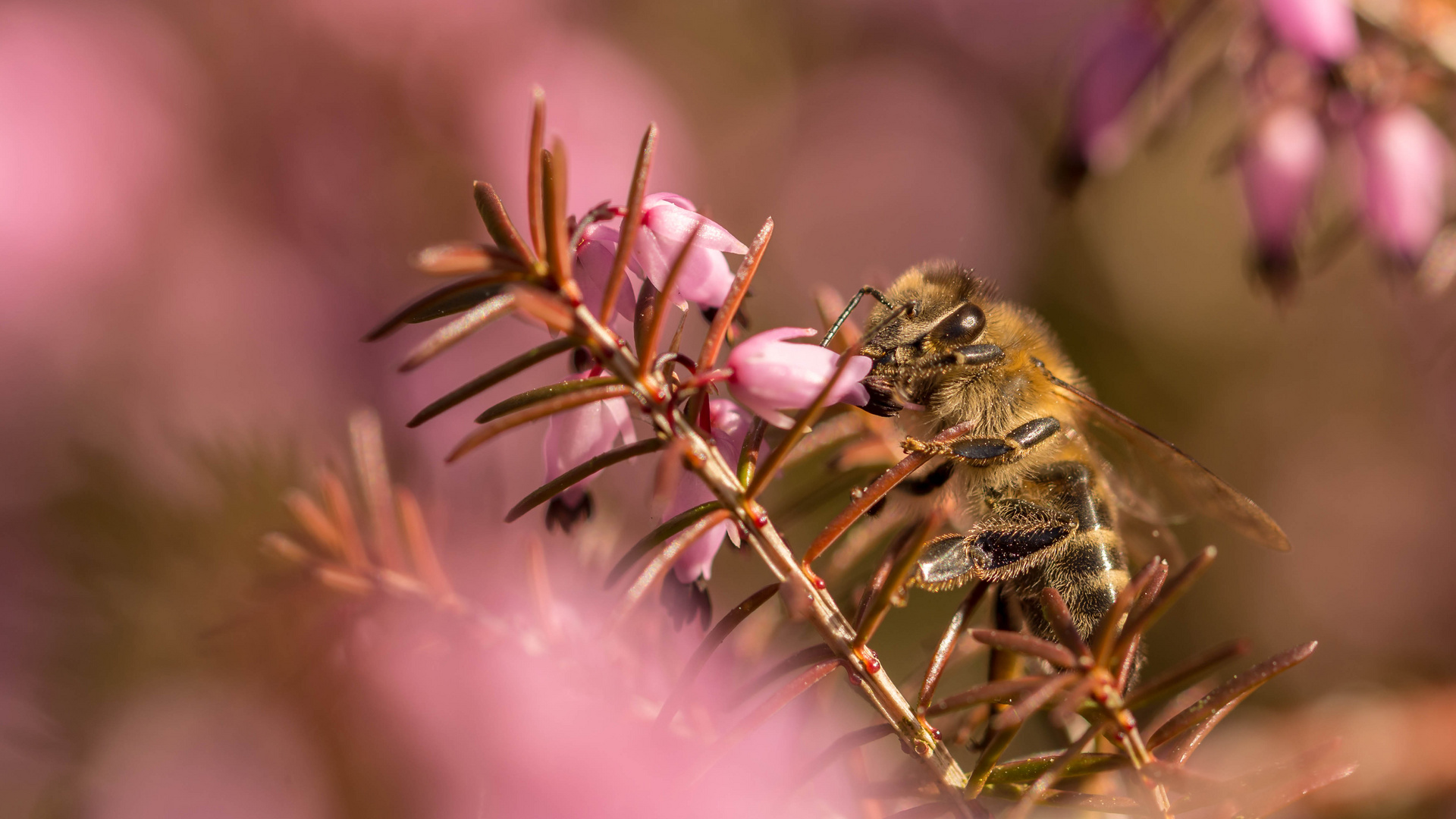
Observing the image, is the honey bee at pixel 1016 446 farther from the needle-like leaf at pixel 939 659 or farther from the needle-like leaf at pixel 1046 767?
the needle-like leaf at pixel 1046 767

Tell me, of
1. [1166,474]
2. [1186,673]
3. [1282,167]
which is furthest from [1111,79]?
[1186,673]

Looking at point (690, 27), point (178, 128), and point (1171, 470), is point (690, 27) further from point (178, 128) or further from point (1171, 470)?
point (1171, 470)

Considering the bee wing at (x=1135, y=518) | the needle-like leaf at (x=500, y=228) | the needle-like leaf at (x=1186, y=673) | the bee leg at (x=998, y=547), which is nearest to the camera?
A: the needle-like leaf at (x=1186, y=673)

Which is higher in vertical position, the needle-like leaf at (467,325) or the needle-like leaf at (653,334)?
the needle-like leaf at (467,325)

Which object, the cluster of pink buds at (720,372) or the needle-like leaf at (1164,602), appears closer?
the needle-like leaf at (1164,602)

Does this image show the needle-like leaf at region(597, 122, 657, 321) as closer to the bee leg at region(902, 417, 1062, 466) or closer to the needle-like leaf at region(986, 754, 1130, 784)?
the bee leg at region(902, 417, 1062, 466)

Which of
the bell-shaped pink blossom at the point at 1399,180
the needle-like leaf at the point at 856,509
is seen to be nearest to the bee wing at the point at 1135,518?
the bell-shaped pink blossom at the point at 1399,180

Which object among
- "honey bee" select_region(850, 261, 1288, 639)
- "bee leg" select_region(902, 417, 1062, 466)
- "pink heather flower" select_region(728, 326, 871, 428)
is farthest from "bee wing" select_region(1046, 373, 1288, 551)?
"pink heather flower" select_region(728, 326, 871, 428)

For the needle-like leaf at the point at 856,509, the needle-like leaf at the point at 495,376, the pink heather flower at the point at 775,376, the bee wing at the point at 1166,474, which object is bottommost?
the bee wing at the point at 1166,474
